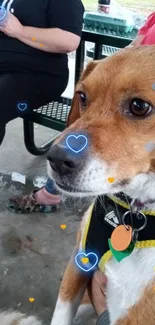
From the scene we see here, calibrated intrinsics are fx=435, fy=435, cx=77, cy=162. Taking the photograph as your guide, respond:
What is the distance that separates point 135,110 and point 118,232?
36 cm

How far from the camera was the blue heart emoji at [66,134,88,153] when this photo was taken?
1085 mm

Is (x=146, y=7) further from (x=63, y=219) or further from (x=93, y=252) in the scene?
(x=93, y=252)

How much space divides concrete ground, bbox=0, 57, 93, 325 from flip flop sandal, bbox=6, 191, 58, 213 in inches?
1.1

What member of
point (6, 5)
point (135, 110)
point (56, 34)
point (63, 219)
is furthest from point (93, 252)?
point (6, 5)

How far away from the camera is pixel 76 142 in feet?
3.63

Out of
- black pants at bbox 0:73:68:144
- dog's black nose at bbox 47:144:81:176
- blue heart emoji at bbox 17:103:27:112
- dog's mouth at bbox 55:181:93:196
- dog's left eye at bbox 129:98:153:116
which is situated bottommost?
blue heart emoji at bbox 17:103:27:112

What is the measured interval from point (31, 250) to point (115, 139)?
123cm

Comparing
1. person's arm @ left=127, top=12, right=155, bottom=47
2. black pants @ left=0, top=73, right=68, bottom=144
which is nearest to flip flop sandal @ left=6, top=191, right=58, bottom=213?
black pants @ left=0, top=73, right=68, bottom=144

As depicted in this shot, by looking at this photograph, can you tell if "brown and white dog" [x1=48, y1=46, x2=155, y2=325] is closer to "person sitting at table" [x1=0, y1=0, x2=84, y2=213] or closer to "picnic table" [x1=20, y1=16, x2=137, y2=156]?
"person sitting at table" [x1=0, y1=0, x2=84, y2=213]

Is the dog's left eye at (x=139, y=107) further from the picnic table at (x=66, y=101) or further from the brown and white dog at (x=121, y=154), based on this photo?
the picnic table at (x=66, y=101)

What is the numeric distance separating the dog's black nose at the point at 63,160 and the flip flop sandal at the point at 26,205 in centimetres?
135

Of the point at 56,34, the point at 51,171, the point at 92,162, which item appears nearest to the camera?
the point at 92,162

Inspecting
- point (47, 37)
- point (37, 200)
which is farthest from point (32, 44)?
point (37, 200)

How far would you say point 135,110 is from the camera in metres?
1.13
